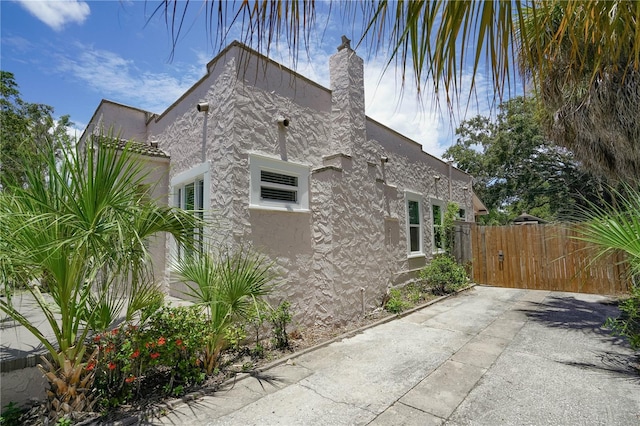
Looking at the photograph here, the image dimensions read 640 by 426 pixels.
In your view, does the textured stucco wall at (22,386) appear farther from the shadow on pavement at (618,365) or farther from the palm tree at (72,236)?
the shadow on pavement at (618,365)

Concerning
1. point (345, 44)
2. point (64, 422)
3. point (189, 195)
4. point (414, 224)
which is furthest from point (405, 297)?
point (64, 422)

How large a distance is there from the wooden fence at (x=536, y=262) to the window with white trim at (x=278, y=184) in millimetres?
8849

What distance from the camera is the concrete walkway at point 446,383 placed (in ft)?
12.4

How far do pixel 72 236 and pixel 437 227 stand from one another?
12.6m

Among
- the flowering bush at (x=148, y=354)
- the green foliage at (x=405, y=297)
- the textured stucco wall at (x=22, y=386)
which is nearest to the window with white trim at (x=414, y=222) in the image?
the green foliage at (x=405, y=297)

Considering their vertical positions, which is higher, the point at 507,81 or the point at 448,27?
the point at 448,27

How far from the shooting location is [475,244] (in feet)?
43.9

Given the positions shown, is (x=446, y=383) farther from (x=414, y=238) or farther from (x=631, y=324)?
(x=414, y=238)

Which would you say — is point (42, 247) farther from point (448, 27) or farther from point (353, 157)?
point (353, 157)

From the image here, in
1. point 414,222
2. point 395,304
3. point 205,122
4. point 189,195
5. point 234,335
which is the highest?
point 205,122

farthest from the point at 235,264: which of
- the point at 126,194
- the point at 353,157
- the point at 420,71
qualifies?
the point at 420,71

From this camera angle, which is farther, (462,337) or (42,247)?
(462,337)

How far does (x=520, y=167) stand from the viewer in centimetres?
2364

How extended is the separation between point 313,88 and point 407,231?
19.8ft
